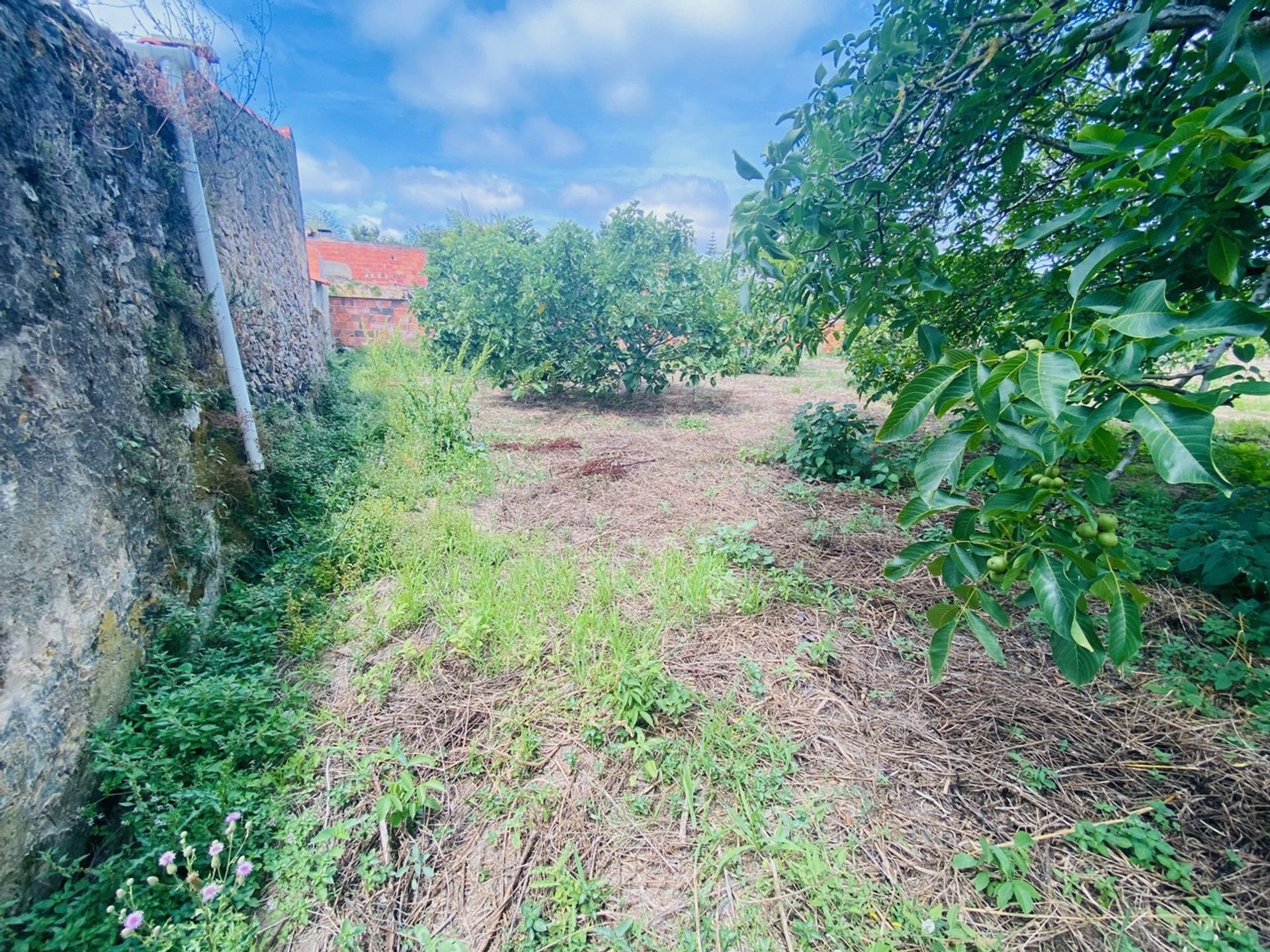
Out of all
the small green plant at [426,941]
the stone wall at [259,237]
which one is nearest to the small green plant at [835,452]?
the small green plant at [426,941]

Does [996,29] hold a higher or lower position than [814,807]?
higher

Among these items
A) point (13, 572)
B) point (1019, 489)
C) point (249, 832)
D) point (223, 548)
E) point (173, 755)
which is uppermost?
point (1019, 489)

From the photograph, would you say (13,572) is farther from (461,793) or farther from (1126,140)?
→ (1126,140)

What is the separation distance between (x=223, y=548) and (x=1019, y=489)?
3217 mm

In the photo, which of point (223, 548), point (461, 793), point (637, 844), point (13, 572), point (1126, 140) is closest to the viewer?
point (1126, 140)

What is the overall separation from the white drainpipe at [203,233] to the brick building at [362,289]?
13.3 feet

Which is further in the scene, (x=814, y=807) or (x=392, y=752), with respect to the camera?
(x=392, y=752)

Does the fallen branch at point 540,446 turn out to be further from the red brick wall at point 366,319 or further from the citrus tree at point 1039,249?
the red brick wall at point 366,319

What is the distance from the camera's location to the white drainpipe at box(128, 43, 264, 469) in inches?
92.8

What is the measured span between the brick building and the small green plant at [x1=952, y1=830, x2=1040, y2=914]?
7.82 metres

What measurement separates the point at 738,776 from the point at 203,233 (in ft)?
12.2

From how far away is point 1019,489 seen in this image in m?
0.95

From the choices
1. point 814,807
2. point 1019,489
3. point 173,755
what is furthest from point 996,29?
point 173,755

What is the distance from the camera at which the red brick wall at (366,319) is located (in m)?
9.59
